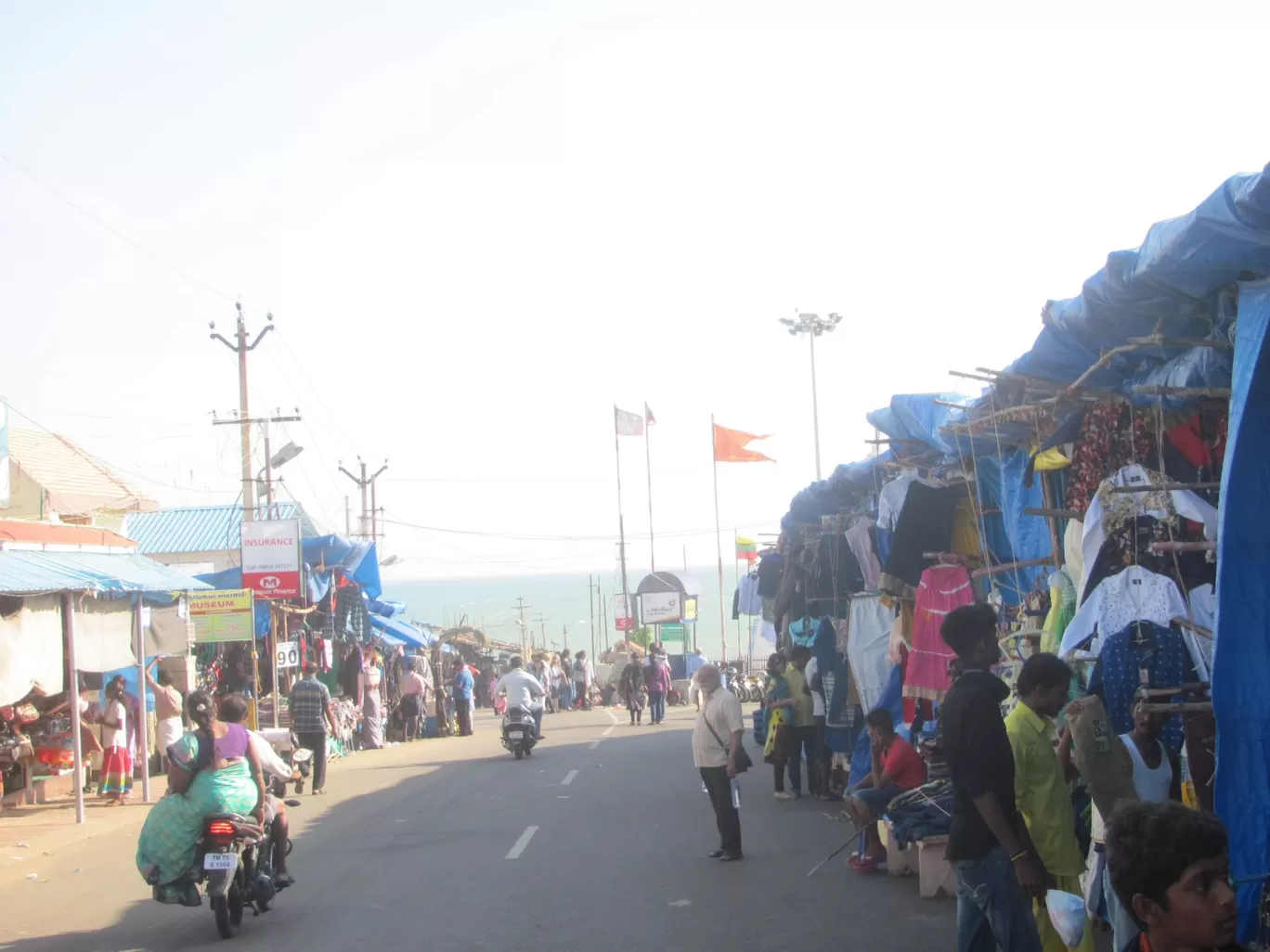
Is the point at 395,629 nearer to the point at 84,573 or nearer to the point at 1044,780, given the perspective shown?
the point at 84,573

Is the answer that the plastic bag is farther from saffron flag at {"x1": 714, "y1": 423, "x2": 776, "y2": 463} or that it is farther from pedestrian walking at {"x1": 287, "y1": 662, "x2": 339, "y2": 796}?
saffron flag at {"x1": 714, "y1": 423, "x2": 776, "y2": 463}

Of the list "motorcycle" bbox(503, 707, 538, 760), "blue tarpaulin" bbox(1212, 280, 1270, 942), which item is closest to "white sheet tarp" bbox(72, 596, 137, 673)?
"motorcycle" bbox(503, 707, 538, 760)

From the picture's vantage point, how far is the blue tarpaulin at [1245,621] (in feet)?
19.4

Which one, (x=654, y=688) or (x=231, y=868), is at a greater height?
(x=231, y=868)

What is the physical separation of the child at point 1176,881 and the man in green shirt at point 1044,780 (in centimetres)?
246

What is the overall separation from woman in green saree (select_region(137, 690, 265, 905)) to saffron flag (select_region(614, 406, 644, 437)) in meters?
41.1

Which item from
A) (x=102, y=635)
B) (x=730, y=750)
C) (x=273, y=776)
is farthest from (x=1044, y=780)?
(x=102, y=635)

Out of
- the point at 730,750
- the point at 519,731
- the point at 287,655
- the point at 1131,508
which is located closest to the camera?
the point at 1131,508

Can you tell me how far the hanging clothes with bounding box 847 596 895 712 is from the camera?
14297 mm

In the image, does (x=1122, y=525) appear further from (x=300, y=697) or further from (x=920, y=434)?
(x=300, y=697)

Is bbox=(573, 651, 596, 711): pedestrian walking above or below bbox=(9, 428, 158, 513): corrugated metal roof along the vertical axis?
below

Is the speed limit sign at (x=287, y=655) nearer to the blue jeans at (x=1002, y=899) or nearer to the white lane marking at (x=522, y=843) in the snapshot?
the white lane marking at (x=522, y=843)

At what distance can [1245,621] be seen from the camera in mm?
6008

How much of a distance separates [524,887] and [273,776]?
7.32ft
